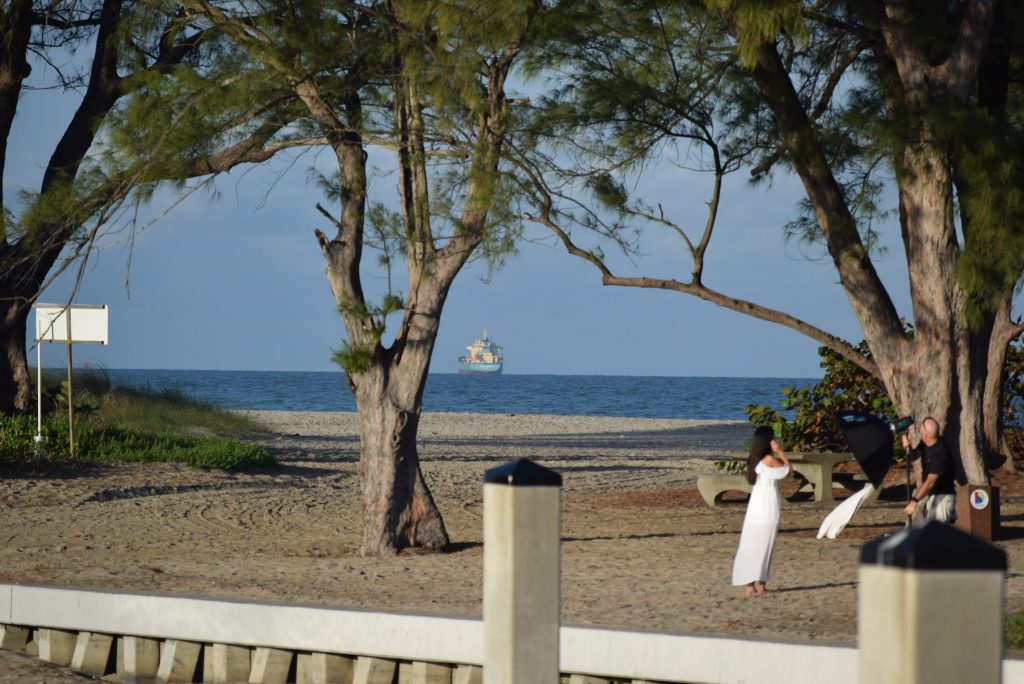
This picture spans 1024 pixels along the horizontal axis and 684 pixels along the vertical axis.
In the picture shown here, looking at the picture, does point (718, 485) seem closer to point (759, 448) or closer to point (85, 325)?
point (759, 448)

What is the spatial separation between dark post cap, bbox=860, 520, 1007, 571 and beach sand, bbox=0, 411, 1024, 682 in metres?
4.27

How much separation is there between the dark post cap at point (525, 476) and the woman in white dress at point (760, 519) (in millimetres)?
5940

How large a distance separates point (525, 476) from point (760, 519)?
635 cm

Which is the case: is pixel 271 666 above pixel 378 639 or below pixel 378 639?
below

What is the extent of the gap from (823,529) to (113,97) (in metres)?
14.1

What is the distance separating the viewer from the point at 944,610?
2076 millimetres

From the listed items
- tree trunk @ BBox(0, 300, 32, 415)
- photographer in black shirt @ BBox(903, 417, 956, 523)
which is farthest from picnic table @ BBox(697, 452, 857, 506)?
tree trunk @ BBox(0, 300, 32, 415)

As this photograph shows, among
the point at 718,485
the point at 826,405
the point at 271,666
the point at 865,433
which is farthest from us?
the point at 826,405

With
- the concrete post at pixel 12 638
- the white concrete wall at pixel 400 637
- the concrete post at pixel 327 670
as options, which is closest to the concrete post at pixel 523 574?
the white concrete wall at pixel 400 637

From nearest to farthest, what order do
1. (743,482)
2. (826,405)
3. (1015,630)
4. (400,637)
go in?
(400,637) → (1015,630) → (743,482) → (826,405)

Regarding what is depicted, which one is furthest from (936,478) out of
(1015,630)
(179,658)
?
(179,658)

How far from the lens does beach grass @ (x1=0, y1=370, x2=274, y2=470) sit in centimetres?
1783

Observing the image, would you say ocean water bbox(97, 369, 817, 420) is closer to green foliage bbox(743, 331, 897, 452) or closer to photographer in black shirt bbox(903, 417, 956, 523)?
green foliage bbox(743, 331, 897, 452)

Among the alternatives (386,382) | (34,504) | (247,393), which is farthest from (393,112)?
(247,393)
